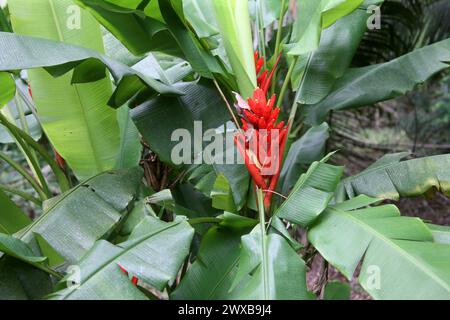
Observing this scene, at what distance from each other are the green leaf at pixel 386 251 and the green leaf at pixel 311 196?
4cm

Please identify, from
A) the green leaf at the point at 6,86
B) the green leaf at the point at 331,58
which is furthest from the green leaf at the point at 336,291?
the green leaf at the point at 6,86

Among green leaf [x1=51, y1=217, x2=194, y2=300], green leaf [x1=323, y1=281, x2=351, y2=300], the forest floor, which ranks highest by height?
green leaf [x1=51, y1=217, x2=194, y2=300]

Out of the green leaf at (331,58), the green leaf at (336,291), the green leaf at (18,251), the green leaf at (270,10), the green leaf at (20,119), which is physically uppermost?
the green leaf at (270,10)

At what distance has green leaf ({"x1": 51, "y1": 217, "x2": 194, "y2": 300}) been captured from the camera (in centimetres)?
95

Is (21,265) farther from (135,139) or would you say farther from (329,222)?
(329,222)

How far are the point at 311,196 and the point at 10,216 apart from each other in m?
0.88

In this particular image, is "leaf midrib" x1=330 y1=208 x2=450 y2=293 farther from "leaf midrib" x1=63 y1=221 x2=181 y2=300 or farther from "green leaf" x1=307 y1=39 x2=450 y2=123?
"green leaf" x1=307 y1=39 x2=450 y2=123

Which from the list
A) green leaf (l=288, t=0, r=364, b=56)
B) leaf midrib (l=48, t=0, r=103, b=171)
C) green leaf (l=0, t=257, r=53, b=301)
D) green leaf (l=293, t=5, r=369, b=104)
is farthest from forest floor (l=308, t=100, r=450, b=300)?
green leaf (l=0, t=257, r=53, b=301)

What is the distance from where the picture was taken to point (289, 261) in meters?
1.05

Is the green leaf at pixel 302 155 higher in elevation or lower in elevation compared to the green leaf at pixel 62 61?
lower

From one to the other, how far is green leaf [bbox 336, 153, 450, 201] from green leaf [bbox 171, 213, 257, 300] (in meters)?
0.37

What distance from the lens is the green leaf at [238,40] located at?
141cm

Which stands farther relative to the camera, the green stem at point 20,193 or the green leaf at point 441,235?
the green stem at point 20,193

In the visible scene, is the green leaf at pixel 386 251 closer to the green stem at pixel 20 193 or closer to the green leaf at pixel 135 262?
the green leaf at pixel 135 262
